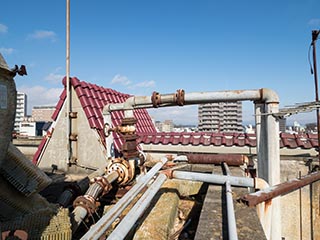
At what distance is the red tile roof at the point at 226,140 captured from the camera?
541 centimetres

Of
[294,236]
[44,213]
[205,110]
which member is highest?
[205,110]

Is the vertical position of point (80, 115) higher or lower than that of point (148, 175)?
higher

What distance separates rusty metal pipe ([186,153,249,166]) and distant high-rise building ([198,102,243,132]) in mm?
11251

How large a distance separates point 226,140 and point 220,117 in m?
10.6

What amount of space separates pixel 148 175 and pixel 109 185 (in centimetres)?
94

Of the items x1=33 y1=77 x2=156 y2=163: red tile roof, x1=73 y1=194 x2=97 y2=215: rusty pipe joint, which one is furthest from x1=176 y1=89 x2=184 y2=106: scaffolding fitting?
x1=33 y1=77 x2=156 y2=163: red tile roof

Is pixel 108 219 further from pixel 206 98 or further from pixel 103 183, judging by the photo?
pixel 206 98

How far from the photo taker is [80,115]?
675cm

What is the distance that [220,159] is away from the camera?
4.68 meters

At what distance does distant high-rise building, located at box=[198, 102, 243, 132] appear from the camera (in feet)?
52.9

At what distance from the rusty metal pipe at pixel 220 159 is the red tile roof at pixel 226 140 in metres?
1.26

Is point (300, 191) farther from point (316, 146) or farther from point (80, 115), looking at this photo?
point (80, 115)

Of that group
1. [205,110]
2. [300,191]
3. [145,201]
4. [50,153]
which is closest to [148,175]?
[145,201]

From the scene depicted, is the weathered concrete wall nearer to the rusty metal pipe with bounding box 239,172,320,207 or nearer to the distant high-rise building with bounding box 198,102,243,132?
the rusty metal pipe with bounding box 239,172,320,207
